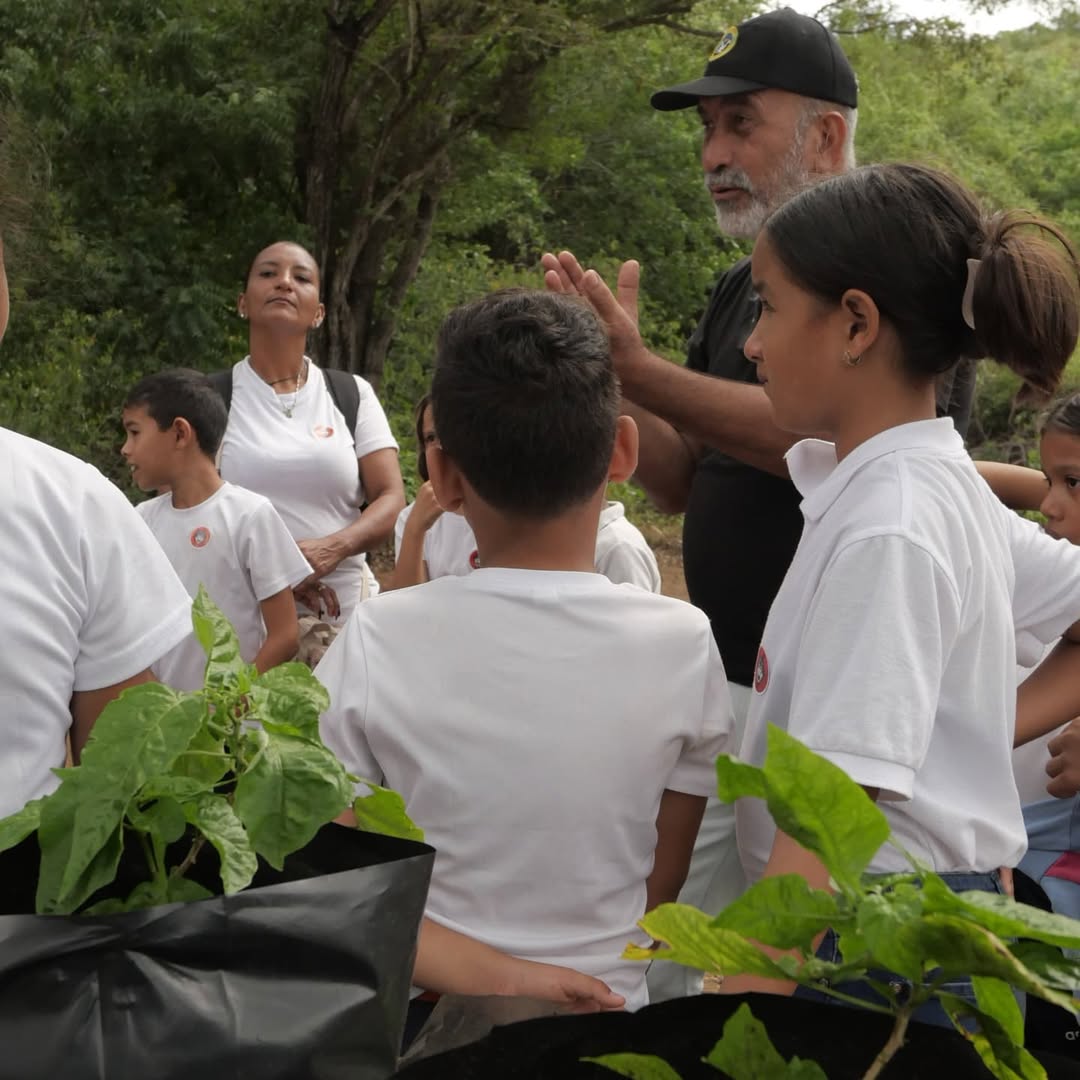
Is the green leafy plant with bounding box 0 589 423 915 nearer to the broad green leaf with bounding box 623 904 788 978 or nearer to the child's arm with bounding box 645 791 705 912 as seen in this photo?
the broad green leaf with bounding box 623 904 788 978

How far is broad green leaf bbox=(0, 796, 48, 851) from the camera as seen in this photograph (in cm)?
101

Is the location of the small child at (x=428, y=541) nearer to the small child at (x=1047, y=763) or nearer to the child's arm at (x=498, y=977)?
the small child at (x=1047, y=763)

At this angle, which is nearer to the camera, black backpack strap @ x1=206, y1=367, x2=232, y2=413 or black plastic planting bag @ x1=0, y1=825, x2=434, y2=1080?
black plastic planting bag @ x1=0, y1=825, x2=434, y2=1080

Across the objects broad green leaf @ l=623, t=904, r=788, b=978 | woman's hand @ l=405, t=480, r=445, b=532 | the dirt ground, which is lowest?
the dirt ground

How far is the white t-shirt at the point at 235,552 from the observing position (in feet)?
13.3

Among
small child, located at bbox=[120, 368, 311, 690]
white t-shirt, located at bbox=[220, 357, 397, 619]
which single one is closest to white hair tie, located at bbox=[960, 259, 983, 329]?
small child, located at bbox=[120, 368, 311, 690]

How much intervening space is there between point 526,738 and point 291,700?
0.70 metres

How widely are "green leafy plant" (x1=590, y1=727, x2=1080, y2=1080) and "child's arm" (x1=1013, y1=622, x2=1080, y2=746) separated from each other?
4.77 feet

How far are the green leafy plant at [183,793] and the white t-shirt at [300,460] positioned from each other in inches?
143

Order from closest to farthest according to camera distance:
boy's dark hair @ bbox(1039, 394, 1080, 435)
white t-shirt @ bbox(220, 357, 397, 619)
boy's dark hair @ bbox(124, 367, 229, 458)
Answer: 1. boy's dark hair @ bbox(1039, 394, 1080, 435)
2. boy's dark hair @ bbox(124, 367, 229, 458)
3. white t-shirt @ bbox(220, 357, 397, 619)

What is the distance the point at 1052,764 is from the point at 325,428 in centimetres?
291

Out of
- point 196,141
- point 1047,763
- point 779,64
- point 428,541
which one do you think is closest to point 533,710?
point 1047,763

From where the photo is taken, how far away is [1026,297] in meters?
1.79

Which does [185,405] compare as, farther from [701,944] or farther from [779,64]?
[701,944]
